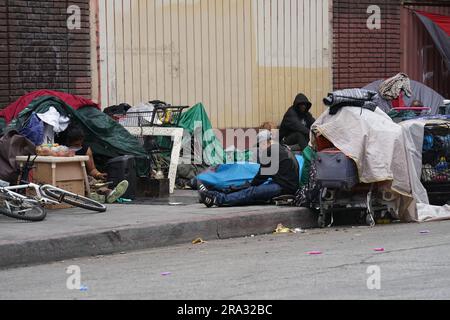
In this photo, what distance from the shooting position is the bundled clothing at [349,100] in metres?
12.0

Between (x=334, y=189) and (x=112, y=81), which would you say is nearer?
(x=334, y=189)

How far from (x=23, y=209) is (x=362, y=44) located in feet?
33.7

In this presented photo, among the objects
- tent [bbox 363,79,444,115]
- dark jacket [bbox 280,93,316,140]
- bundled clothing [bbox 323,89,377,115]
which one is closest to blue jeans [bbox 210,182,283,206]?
bundled clothing [bbox 323,89,377,115]

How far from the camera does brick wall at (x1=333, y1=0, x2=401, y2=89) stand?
19.0m

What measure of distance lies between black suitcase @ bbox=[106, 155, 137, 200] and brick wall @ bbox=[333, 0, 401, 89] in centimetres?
682

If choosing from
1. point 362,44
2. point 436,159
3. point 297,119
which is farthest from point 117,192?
point 362,44

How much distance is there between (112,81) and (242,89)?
9.14 feet

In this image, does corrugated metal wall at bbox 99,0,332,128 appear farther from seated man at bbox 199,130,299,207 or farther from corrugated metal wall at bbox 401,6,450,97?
seated man at bbox 199,130,299,207

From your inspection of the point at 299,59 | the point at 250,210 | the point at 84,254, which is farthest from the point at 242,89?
the point at 84,254

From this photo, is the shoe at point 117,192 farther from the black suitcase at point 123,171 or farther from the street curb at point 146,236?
the street curb at point 146,236

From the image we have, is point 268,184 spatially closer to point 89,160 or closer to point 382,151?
point 382,151

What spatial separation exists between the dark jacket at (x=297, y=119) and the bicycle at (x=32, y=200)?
5.84 meters

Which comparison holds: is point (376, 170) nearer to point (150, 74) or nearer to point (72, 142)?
point (72, 142)
